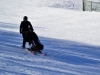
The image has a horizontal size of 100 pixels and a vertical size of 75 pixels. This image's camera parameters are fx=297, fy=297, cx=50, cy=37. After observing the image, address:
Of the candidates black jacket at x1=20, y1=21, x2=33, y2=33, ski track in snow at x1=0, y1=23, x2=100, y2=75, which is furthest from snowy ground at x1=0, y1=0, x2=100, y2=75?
black jacket at x1=20, y1=21, x2=33, y2=33

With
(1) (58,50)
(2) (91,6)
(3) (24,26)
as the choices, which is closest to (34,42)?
(3) (24,26)

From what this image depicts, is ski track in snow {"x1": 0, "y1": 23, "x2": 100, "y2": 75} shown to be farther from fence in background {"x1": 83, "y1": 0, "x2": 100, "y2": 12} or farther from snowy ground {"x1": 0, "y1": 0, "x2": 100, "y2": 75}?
fence in background {"x1": 83, "y1": 0, "x2": 100, "y2": 12}

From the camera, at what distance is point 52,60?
41.6 feet

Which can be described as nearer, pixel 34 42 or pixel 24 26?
pixel 34 42

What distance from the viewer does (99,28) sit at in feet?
80.4

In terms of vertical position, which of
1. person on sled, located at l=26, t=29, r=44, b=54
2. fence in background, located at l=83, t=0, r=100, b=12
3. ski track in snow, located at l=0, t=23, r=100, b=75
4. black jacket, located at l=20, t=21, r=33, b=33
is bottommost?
ski track in snow, located at l=0, t=23, r=100, b=75

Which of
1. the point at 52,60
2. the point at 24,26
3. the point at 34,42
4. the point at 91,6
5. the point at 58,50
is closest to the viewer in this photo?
the point at 52,60

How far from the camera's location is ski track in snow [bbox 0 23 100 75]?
35.7 feet

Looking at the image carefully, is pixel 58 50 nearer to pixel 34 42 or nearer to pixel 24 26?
pixel 34 42

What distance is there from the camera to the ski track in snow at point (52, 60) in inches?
428

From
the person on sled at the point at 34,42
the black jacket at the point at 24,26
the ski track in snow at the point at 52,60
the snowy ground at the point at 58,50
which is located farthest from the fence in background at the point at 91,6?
the person on sled at the point at 34,42

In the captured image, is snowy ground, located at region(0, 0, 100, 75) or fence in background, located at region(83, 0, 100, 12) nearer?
snowy ground, located at region(0, 0, 100, 75)

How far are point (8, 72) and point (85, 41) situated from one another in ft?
30.2

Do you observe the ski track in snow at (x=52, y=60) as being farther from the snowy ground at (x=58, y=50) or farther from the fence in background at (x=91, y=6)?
the fence in background at (x=91, y=6)
